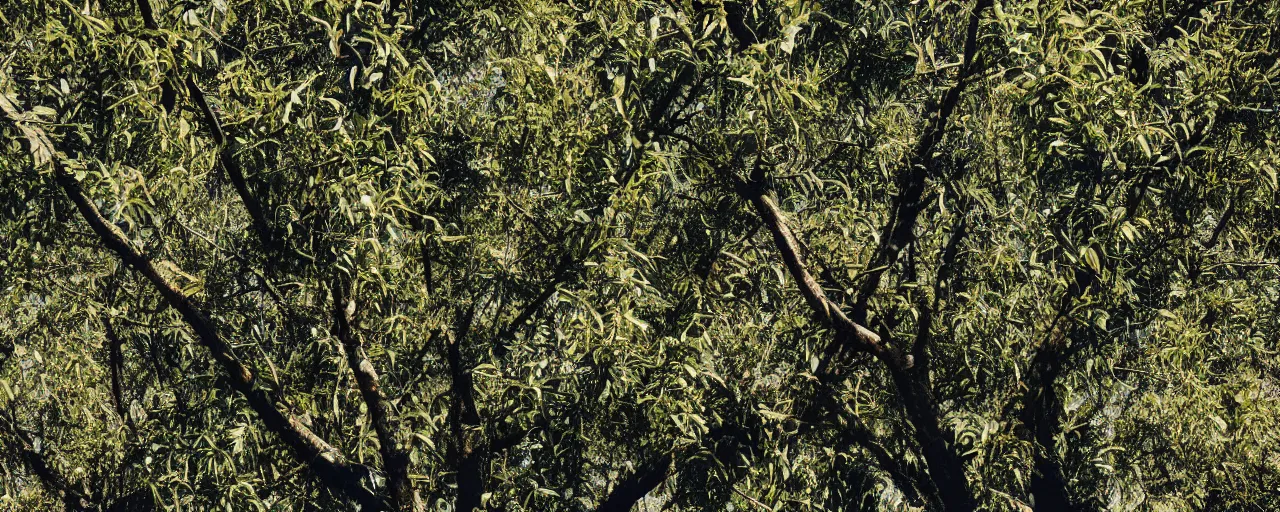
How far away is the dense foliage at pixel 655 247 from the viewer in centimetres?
723

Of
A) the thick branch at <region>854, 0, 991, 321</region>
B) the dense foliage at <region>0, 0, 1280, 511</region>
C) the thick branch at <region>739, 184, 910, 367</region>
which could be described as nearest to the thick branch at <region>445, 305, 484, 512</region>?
the dense foliage at <region>0, 0, 1280, 511</region>

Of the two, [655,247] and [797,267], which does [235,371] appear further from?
[797,267]

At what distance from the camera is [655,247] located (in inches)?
331

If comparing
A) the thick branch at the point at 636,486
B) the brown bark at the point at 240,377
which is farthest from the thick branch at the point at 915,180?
the brown bark at the point at 240,377

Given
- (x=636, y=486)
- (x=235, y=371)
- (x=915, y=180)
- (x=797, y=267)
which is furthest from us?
(x=636, y=486)

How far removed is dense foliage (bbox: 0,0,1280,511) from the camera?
723cm

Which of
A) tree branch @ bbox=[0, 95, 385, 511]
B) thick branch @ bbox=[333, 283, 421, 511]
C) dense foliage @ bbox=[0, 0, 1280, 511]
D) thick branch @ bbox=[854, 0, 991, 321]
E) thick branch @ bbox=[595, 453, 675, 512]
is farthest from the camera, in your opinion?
thick branch @ bbox=[595, 453, 675, 512]

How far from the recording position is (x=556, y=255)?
7.88 metres

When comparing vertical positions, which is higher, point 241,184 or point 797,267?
point 241,184

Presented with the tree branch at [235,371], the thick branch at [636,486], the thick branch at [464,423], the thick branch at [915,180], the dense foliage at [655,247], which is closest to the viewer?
the dense foliage at [655,247]

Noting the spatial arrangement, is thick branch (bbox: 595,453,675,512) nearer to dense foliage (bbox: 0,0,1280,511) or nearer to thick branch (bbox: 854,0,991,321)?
dense foliage (bbox: 0,0,1280,511)

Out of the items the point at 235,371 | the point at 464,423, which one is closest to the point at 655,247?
the point at 464,423

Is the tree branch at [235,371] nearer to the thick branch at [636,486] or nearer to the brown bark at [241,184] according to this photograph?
the brown bark at [241,184]

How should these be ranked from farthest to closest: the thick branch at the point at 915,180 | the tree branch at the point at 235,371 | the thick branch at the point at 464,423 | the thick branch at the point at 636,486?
the thick branch at the point at 636,486 < the thick branch at the point at 464,423 < the thick branch at the point at 915,180 < the tree branch at the point at 235,371
